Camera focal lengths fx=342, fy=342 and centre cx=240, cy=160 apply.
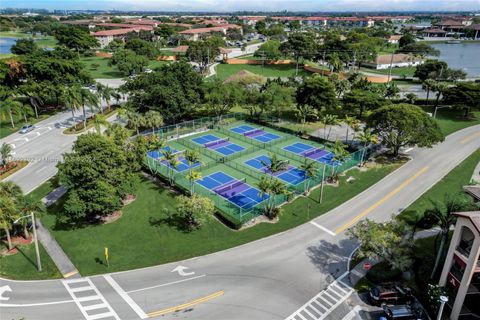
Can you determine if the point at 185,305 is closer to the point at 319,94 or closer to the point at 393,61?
the point at 319,94

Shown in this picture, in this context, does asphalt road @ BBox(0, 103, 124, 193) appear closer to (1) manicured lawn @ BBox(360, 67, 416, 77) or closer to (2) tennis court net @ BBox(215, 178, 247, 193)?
(2) tennis court net @ BBox(215, 178, 247, 193)

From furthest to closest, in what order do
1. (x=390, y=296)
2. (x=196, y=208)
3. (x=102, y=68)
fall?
(x=102, y=68)
(x=196, y=208)
(x=390, y=296)

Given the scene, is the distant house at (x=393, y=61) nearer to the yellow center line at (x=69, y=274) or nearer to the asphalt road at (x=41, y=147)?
the asphalt road at (x=41, y=147)

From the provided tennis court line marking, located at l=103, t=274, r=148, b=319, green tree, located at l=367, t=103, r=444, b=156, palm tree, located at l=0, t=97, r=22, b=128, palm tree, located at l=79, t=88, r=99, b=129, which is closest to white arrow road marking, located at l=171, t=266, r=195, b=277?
tennis court line marking, located at l=103, t=274, r=148, b=319

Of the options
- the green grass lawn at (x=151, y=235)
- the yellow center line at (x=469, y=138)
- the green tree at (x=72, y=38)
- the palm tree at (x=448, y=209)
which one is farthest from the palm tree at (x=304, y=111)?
the green tree at (x=72, y=38)

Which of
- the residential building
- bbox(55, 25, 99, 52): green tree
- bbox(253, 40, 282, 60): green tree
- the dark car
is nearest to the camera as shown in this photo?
the residential building

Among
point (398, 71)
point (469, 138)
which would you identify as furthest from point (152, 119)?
point (398, 71)
